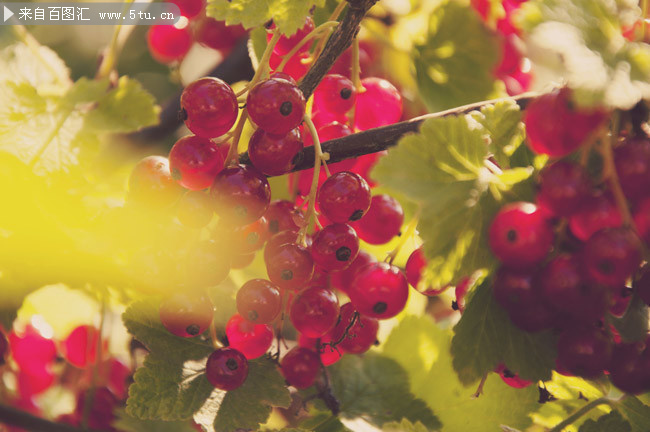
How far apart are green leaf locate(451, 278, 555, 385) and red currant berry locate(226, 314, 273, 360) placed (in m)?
0.27

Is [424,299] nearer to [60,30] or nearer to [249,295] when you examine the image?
[249,295]

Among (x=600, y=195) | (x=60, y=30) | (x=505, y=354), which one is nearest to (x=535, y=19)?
(x=600, y=195)

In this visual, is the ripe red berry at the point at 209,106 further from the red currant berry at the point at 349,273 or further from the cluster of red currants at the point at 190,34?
the cluster of red currants at the point at 190,34

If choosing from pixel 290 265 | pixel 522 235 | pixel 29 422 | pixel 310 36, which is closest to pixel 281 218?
pixel 290 265

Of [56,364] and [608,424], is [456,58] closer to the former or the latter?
[608,424]

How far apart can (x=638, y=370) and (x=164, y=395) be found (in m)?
0.55

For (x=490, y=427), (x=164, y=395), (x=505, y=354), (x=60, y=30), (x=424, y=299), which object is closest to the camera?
(x=505, y=354)

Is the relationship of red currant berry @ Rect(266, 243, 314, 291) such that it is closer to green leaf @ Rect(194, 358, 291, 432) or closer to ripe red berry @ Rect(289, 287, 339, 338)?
ripe red berry @ Rect(289, 287, 339, 338)

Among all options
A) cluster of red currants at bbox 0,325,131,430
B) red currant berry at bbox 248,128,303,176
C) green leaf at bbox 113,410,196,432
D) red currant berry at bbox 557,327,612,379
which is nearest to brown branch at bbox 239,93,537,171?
red currant berry at bbox 248,128,303,176

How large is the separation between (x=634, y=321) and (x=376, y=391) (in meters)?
0.49

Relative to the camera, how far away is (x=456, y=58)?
0.96m

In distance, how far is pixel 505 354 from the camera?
1.96 feet

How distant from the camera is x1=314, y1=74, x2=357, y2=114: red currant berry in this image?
737 mm

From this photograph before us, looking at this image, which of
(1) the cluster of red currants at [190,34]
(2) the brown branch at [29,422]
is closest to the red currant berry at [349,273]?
(2) the brown branch at [29,422]
